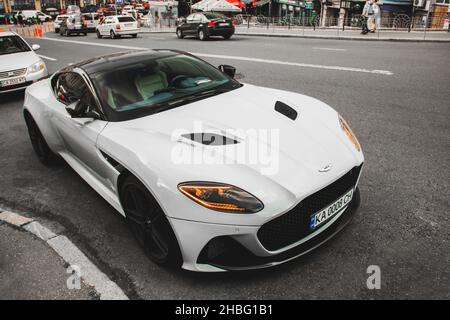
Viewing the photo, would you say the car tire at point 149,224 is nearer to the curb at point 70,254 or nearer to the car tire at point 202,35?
the curb at point 70,254

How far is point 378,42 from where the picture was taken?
16.9 meters

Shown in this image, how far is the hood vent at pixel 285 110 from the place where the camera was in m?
3.16

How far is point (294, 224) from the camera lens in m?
2.39

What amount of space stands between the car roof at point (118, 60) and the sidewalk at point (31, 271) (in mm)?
1627

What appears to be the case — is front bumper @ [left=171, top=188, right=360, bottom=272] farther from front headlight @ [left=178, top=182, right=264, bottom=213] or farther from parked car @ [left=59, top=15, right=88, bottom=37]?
parked car @ [left=59, top=15, right=88, bottom=37]

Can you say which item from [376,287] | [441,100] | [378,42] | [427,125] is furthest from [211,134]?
[378,42]

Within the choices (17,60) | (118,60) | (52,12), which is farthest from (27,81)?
(52,12)

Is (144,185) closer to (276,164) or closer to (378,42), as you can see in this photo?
(276,164)

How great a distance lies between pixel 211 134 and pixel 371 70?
7.94 m

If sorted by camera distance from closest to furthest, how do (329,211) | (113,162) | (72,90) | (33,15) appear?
1. (329,211)
2. (113,162)
3. (72,90)
4. (33,15)

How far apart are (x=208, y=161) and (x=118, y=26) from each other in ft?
82.4

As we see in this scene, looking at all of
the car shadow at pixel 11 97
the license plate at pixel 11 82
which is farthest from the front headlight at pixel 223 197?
the car shadow at pixel 11 97

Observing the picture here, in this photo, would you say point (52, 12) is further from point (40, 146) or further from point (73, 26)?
point (40, 146)

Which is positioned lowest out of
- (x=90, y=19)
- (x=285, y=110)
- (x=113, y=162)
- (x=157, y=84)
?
(x=113, y=162)
